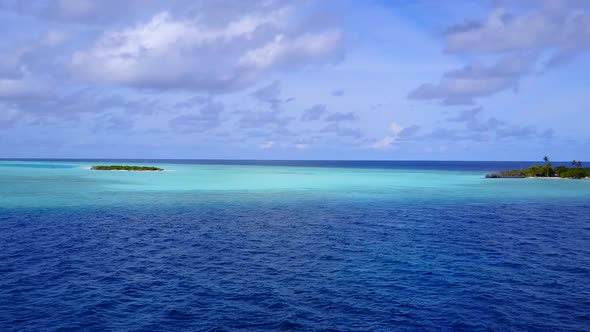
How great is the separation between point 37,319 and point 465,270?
23601 millimetres

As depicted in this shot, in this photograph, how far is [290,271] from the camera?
1023 inches

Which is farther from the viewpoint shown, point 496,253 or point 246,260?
point 496,253

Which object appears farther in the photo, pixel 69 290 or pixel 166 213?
pixel 166 213

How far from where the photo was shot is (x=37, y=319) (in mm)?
18578

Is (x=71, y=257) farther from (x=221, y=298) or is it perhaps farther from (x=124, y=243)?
(x=221, y=298)

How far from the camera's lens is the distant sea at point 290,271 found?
62.5 ft

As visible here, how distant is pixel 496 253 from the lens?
31016 mm

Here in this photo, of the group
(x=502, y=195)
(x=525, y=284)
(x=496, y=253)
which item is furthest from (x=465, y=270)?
(x=502, y=195)

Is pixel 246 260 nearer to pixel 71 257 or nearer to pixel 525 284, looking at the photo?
pixel 71 257

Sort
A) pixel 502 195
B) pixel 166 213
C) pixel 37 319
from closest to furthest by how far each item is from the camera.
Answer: pixel 37 319 < pixel 166 213 < pixel 502 195

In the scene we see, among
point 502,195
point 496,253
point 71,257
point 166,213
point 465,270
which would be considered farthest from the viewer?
point 502,195

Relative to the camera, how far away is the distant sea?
1906cm

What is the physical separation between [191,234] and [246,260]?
→ 9952 mm

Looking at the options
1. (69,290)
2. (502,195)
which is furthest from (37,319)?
(502,195)
